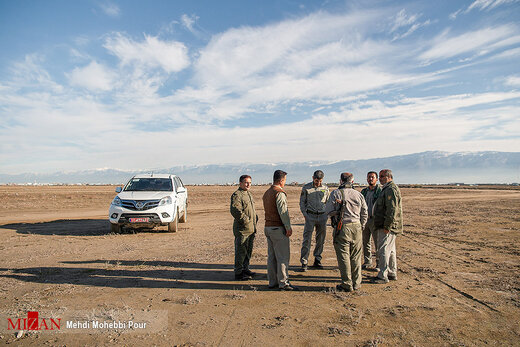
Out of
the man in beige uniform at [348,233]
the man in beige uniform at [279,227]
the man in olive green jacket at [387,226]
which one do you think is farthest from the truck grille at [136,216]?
the man in olive green jacket at [387,226]

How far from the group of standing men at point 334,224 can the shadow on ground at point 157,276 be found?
37 cm

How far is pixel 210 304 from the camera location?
5.21m

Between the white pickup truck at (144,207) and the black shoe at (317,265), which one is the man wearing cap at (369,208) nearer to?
the black shoe at (317,265)

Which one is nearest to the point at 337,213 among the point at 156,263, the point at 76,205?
the point at 156,263

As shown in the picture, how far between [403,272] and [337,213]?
258 cm

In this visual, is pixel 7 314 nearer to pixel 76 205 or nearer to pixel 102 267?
pixel 102 267

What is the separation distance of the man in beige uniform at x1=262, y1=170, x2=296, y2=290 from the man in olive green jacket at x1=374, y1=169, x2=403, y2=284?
1.93m

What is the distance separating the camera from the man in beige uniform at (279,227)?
5551mm

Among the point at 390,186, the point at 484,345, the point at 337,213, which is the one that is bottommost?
the point at 484,345

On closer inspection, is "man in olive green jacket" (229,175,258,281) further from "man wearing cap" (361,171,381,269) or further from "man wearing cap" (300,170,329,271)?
"man wearing cap" (361,171,381,269)

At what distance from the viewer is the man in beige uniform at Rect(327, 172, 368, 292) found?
5664mm

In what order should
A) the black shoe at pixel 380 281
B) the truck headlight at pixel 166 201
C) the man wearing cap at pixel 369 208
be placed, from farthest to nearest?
the truck headlight at pixel 166 201 → the man wearing cap at pixel 369 208 → the black shoe at pixel 380 281

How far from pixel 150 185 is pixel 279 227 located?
8.48 metres

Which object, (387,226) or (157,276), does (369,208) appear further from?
(157,276)
